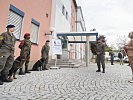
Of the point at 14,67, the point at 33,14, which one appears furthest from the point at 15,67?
the point at 33,14

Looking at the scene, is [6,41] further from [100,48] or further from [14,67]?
[100,48]

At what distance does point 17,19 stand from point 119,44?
5813cm

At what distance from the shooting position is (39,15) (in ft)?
42.9

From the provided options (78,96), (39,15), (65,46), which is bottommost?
(78,96)

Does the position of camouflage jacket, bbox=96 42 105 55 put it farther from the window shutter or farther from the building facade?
the window shutter

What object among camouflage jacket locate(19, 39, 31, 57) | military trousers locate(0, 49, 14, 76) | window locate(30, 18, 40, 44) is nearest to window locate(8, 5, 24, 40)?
camouflage jacket locate(19, 39, 31, 57)

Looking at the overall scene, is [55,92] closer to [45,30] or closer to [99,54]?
[99,54]

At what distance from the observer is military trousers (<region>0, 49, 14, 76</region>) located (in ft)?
21.1

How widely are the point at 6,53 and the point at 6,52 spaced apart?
3 cm

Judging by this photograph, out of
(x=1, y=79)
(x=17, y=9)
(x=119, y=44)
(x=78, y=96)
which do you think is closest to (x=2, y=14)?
(x=17, y=9)

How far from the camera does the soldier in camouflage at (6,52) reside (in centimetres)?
649

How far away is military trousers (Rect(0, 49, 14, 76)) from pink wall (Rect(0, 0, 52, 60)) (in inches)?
77.7

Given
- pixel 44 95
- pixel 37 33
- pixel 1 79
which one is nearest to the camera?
pixel 44 95

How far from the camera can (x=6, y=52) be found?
6.59 m
